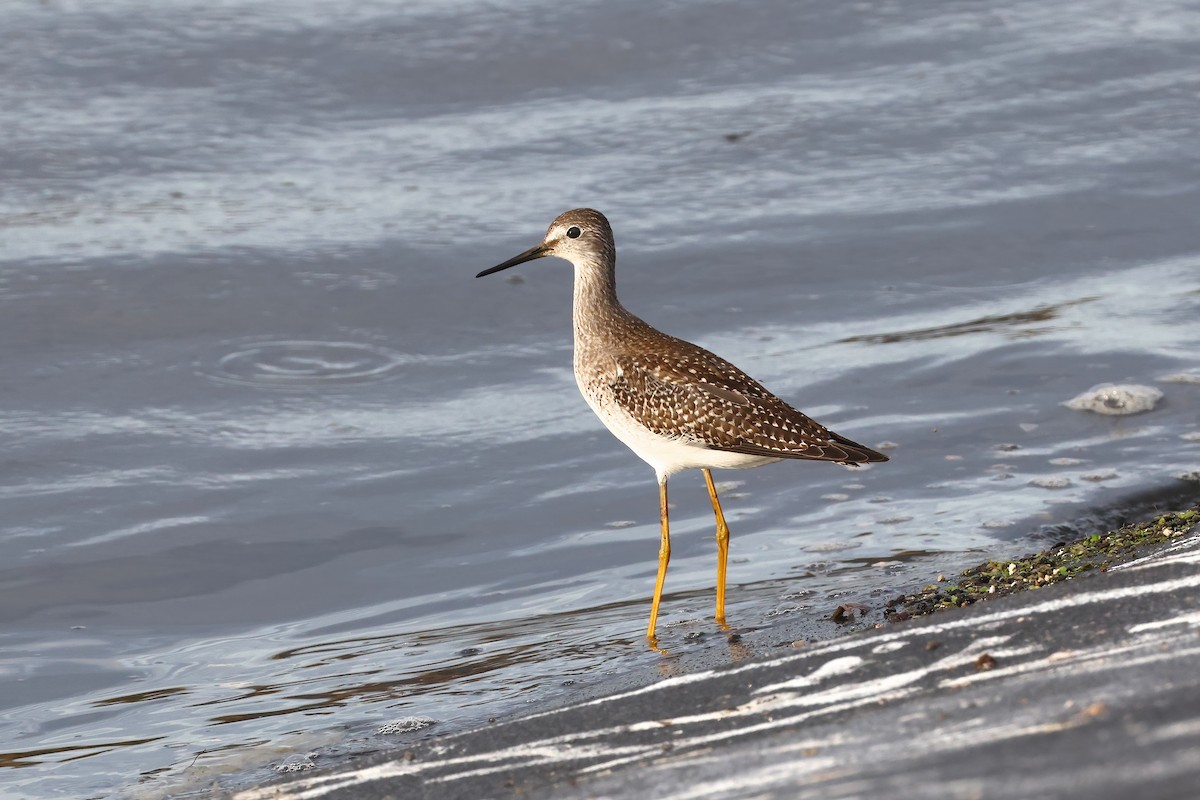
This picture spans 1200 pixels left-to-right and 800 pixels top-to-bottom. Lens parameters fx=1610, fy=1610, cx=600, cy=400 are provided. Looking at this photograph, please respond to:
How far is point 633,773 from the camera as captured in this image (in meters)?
4.28

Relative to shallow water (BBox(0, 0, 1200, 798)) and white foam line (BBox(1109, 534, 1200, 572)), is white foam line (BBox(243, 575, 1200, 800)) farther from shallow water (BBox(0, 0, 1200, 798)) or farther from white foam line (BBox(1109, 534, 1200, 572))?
shallow water (BBox(0, 0, 1200, 798))

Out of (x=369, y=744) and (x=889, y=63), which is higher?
(x=889, y=63)

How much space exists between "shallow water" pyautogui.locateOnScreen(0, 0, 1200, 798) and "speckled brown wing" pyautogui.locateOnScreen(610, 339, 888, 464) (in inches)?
26.5

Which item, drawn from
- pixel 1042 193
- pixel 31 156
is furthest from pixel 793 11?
pixel 31 156

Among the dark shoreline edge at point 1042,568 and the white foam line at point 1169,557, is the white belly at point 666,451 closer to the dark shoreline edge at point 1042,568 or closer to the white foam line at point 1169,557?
the dark shoreline edge at point 1042,568

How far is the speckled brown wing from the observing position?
646 centimetres

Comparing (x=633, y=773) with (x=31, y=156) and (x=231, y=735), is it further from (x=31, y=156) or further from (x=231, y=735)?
(x=31, y=156)

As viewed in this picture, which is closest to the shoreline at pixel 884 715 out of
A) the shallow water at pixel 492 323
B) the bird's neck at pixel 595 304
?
the shallow water at pixel 492 323

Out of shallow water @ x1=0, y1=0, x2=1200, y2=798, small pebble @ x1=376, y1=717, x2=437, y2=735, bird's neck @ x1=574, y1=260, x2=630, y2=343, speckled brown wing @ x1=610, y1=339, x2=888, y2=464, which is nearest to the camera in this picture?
small pebble @ x1=376, y1=717, x2=437, y2=735

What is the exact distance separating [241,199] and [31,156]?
6.18ft

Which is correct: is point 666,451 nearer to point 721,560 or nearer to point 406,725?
point 721,560

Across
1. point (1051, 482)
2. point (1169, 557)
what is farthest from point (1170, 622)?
point (1051, 482)

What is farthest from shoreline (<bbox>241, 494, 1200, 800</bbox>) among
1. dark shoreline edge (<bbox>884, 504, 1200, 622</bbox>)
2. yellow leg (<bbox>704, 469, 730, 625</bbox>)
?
yellow leg (<bbox>704, 469, 730, 625</bbox>)

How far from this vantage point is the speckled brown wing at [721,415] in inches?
255
